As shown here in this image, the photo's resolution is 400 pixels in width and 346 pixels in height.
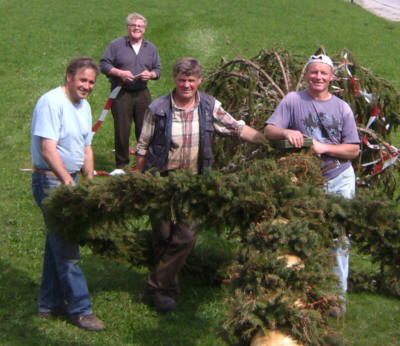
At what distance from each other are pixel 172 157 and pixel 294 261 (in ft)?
6.42

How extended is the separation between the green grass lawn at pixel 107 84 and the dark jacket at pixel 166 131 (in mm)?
1372

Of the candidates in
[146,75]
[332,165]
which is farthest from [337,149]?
[146,75]

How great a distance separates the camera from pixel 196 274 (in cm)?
631

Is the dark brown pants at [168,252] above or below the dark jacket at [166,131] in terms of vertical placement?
below

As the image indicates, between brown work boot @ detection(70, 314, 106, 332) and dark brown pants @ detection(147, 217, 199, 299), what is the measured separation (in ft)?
1.87

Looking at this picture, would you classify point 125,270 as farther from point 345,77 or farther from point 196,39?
point 196,39

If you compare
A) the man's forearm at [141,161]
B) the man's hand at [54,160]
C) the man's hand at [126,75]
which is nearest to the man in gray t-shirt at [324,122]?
the man's forearm at [141,161]

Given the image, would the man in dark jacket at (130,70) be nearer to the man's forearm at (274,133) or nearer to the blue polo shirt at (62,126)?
the blue polo shirt at (62,126)

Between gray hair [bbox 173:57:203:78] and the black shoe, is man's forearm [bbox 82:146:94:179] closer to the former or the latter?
gray hair [bbox 173:57:203:78]

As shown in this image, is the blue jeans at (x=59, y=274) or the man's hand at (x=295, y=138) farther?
the blue jeans at (x=59, y=274)

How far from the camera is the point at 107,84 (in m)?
15.1

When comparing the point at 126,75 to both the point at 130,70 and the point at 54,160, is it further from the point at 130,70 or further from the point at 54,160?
the point at 54,160

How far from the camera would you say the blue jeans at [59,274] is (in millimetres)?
5066

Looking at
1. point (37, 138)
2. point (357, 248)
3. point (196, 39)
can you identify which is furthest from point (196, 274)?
point (196, 39)
